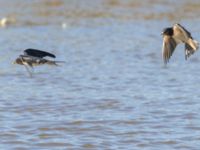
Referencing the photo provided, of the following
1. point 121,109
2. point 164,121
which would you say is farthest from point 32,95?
point 164,121

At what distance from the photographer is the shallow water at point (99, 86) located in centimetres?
765

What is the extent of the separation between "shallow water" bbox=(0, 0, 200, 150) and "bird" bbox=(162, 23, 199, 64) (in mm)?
603

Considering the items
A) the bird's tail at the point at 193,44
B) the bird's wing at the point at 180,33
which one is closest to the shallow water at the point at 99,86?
the bird's tail at the point at 193,44

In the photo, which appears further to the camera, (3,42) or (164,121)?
(3,42)

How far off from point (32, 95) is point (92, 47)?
3929 millimetres

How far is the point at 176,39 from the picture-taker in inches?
351

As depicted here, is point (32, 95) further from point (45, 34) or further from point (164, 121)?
point (45, 34)

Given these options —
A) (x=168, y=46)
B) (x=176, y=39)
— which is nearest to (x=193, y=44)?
(x=176, y=39)

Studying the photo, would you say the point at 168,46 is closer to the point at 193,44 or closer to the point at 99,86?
the point at 193,44

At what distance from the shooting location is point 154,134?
25.1 feet

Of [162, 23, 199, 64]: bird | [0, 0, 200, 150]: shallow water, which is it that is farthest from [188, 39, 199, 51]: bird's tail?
[0, 0, 200, 150]: shallow water

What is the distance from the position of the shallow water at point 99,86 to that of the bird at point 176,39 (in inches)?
23.7

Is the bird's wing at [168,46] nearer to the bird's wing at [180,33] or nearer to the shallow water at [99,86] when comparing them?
the bird's wing at [180,33]

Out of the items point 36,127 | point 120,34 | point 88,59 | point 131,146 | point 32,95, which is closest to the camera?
point 131,146
